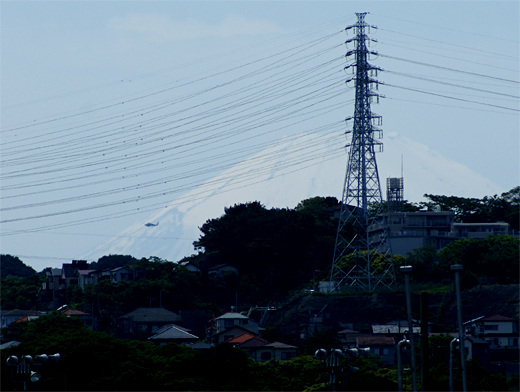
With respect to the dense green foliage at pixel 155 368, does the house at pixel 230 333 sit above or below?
above

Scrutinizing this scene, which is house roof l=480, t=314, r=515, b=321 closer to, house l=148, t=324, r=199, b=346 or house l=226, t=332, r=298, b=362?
house l=226, t=332, r=298, b=362

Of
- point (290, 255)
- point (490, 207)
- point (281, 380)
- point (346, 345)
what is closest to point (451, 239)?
point (490, 207)

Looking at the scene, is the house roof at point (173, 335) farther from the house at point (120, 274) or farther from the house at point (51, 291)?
the house at point (51, 291)

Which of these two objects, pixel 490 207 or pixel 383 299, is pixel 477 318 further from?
pixel 490 207

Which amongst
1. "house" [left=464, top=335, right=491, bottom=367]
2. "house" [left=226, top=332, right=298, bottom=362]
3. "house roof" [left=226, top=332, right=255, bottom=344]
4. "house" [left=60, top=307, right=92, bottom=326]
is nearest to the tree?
"house" [left=464, top=335, right=491, bottom=367]

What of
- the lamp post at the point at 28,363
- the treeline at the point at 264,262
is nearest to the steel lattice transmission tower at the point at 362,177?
the treeline at the point at 264,262

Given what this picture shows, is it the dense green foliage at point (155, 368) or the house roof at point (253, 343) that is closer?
the dense green foliage at point (155, 368)

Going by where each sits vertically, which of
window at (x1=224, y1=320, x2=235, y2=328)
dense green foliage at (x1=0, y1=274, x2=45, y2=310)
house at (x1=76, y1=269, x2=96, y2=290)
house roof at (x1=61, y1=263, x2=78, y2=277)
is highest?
house roof at (x1=61, y1=263, x2=78, y2=277)
